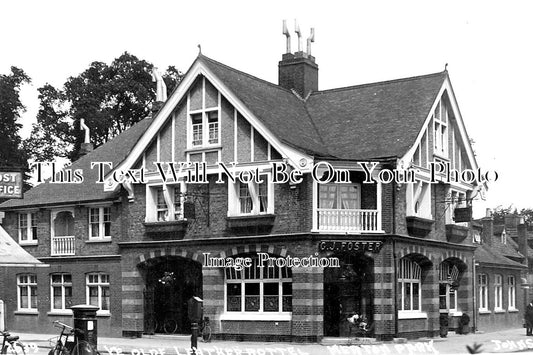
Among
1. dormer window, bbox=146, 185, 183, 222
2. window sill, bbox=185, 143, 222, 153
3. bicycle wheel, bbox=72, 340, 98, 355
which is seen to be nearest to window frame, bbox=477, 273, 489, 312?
dormer window, bbox=146, 185, 183, 222

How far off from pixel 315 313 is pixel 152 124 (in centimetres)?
985

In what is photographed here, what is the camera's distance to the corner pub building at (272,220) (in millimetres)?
32219

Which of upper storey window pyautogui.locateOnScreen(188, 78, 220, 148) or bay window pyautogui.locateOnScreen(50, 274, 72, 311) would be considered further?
bay window pyautogui.locateOnScreen(50, 274, 72, 311)

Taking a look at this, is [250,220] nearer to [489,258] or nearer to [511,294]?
[489,258]

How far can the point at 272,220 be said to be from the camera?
32500mm

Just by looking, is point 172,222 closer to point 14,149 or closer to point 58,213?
point 58,213

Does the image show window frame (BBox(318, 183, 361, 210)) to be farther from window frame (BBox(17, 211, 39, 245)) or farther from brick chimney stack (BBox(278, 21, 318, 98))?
window frame (BBox(17, 211, 39, 245))

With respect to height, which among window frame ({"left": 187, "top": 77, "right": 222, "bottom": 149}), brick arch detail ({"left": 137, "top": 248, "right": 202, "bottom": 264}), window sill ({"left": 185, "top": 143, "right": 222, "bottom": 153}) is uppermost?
window frame ({"left": 187, "top": 77, "right": 222, "bottom": 149})

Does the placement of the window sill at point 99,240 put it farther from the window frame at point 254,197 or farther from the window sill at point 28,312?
the window frame at point 254,197

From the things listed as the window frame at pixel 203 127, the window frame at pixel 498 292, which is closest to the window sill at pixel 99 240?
the window frame at pixel 203 127

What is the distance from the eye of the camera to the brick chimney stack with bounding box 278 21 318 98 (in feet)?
129

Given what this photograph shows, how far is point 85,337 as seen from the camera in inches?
812

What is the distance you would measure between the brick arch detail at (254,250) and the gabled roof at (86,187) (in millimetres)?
6904

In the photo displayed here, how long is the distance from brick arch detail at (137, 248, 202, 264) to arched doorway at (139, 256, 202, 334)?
8.3 inches
